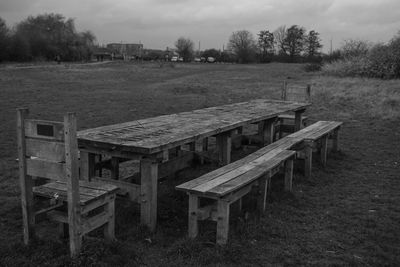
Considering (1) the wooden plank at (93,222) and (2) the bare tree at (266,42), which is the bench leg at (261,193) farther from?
(2) the bare tree at (266,42)

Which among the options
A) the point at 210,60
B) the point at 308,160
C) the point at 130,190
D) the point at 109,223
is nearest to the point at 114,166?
the point at 130,190

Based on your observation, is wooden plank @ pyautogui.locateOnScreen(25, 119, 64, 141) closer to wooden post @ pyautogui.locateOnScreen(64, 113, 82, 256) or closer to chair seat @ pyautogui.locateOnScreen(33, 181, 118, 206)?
wooden post @ pyautogui.locateOnScreen(64, 113, 82, 256)

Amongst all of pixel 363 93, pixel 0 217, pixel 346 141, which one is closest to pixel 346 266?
pixel 0 217

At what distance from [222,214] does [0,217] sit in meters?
2.48

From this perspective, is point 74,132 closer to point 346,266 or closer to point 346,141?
point 346,266

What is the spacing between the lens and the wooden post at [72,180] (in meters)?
3.32

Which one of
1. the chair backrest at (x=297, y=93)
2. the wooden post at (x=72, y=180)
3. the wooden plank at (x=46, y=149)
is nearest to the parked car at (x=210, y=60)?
the chair backrest at (x=297, y=93)

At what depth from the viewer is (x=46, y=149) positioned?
3525 mm

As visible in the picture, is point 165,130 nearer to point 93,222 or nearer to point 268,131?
point 93,222

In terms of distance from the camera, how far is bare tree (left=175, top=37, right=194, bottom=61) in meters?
89.0

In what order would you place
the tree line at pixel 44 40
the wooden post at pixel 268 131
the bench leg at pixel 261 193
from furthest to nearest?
the tree line at pixel 44 40 → the wooden post at pixel 268 131 → the bench leg at pixel 261 193

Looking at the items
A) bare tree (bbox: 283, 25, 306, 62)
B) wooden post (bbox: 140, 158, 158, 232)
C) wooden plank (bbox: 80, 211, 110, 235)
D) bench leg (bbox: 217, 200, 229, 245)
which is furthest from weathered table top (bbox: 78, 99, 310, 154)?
bare tree (bbox: 283, 25, 306, 62)

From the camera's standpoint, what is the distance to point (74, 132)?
3348mm

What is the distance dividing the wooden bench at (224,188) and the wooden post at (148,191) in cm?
36
